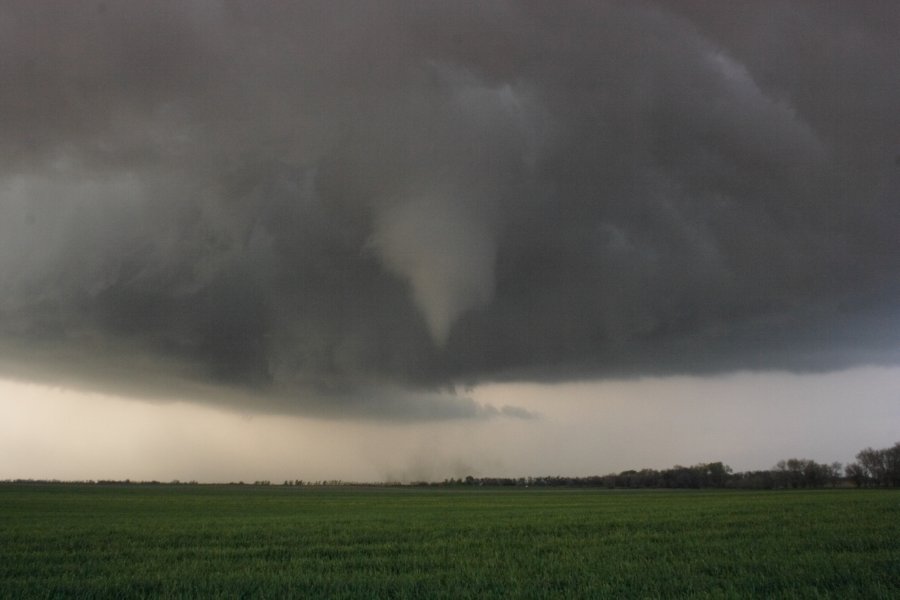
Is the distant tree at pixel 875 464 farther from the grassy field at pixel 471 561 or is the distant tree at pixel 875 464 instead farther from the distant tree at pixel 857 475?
the grassy field at pixel 471 561

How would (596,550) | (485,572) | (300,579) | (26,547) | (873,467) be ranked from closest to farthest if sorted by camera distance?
(300,579) < (485,572) < (596,550) < (26,547) < (873,467)

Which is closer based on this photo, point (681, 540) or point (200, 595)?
point (200, 595)

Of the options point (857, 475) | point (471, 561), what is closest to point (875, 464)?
point (857, 475)

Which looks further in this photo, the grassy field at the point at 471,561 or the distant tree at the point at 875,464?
the distant tree at the point at 875,464

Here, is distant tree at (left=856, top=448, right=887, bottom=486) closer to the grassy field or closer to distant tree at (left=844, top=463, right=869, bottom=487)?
distant tree at (left=844, top=463, right=869, bottom=487)

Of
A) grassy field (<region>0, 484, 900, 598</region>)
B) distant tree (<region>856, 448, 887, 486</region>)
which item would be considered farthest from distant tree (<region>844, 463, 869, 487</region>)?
grassy field (<region>0, 484, 900, 598</region>)

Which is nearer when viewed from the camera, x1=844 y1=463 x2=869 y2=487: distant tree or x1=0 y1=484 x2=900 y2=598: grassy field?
x1=0 y1=484 x2=900 y2=598: grassy field

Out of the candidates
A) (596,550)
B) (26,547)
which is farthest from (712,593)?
(26,547)

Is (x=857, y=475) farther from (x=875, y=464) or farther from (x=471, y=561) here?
(x=471, y=561)

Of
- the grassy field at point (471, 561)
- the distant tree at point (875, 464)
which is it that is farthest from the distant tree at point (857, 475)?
the grassy field at point (471, 561)

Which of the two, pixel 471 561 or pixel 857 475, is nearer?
pixel 471 561

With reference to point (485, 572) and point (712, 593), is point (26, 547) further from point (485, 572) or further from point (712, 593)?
point (712, 593)

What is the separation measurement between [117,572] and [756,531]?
78.7ft

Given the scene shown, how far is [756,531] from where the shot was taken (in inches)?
1041
